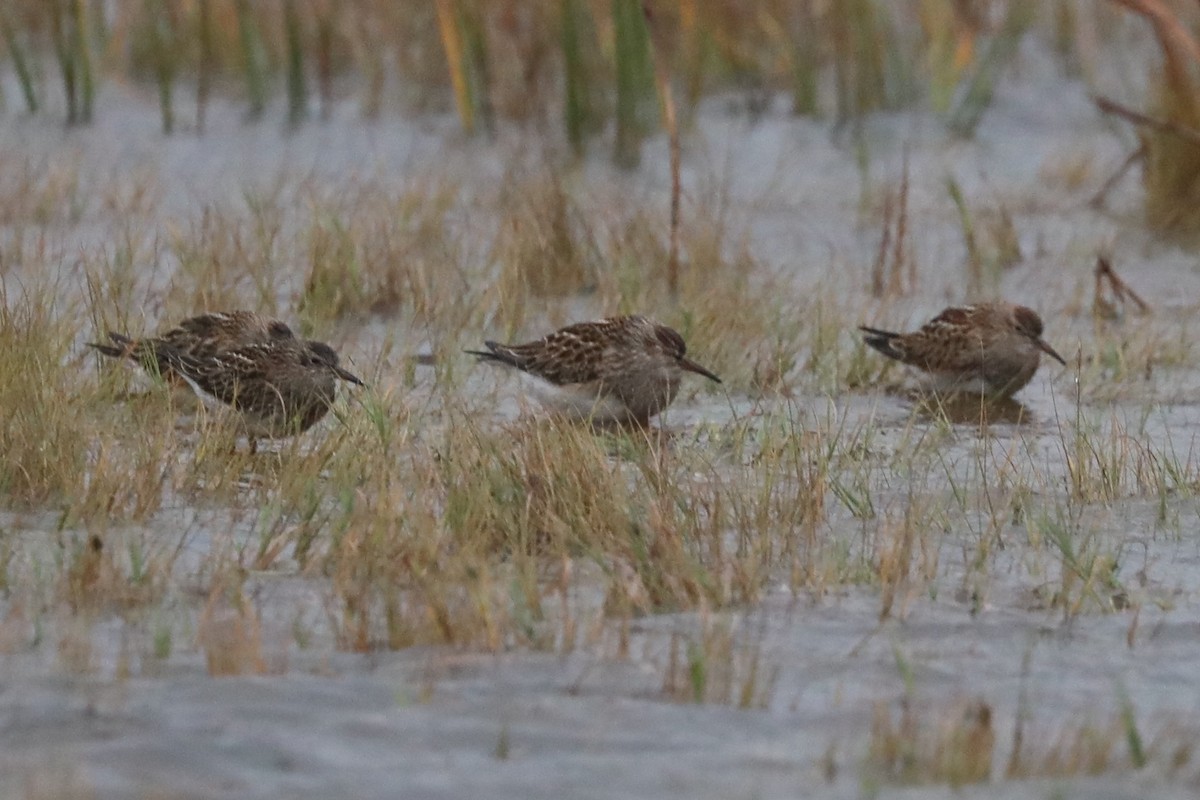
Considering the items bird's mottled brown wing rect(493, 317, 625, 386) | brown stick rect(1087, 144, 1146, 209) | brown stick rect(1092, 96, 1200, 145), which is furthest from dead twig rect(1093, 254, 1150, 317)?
bird's mottled brown wing rect(493, 317, 625, 386)

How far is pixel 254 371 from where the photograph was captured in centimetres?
735

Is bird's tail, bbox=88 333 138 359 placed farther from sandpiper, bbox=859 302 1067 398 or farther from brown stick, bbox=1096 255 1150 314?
brown stick, bbox=1096 255 1150 314

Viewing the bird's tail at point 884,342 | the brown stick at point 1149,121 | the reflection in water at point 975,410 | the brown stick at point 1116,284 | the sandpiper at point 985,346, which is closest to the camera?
the reflection in water at point 975,410

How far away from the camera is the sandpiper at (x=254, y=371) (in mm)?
7258

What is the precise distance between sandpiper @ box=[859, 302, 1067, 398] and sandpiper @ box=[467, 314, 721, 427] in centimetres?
98

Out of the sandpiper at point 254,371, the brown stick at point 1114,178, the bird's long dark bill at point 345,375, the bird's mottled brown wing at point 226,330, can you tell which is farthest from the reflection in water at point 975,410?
the brown stick at point 1114,178

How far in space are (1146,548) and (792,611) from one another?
4.25 ft

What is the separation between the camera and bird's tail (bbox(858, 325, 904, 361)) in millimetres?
8703

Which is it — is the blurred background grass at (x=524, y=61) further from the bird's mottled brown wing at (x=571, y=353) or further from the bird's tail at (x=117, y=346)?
the bird's tail at (x=117, y=346)

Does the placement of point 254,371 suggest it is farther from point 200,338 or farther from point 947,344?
point 947,344

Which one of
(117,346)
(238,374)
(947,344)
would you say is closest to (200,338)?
(117,346)

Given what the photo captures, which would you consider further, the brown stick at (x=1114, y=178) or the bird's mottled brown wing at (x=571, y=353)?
the brown stick at (x=1114, y=178)

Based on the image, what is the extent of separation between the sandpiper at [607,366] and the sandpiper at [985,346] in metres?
0.98

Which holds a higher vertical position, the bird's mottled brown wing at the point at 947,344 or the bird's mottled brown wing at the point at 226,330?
the bird's mottled brown wing at the point at 226,330
